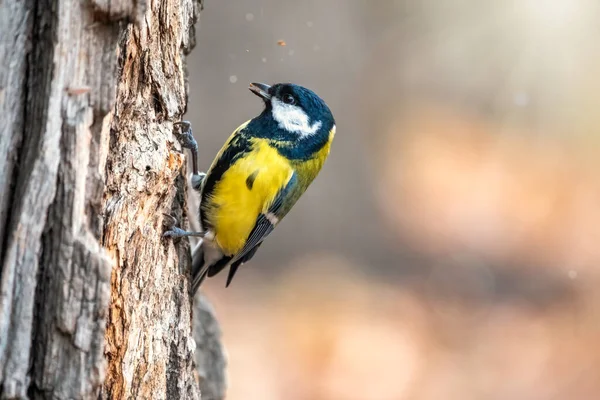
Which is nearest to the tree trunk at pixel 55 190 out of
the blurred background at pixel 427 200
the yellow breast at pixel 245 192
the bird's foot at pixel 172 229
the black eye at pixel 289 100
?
the bird's foot at pixel 172 229

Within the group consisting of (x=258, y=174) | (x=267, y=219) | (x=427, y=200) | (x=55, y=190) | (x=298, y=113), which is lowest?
(x=427, y=200)

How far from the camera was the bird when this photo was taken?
2.60m

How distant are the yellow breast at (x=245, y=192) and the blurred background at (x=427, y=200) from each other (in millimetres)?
2680

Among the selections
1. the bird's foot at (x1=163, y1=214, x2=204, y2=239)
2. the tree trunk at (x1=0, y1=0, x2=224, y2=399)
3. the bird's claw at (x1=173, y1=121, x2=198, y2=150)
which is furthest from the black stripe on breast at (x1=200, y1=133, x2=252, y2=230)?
the tree trunk at (x1=0, y1=0, x2=224, y2=399)

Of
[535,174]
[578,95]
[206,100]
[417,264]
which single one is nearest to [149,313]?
[206,100]

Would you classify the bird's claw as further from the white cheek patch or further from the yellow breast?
the white cheek patch

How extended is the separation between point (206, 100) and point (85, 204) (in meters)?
4.66

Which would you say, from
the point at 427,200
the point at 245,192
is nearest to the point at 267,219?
the point at 245,192

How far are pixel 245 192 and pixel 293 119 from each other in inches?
13.4

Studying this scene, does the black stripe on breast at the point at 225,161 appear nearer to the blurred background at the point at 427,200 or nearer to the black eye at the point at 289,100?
the black eye at the point at 289,100

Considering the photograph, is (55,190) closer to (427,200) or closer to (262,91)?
(262,91)

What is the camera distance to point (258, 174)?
259cm

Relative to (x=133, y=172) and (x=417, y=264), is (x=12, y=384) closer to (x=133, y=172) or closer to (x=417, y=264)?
(x=133, y=172)

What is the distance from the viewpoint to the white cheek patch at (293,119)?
2.71 m
